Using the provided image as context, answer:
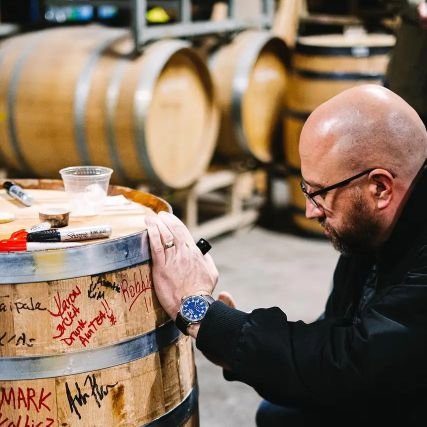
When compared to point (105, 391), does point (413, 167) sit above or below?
above

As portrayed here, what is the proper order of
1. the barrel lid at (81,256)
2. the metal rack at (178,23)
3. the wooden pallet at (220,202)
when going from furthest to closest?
the wooden pallet at (220,202), the metal rack at (178,23), the barrel lid at (81,256)

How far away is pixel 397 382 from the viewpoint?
5.68ft

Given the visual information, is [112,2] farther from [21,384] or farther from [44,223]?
[21,384]

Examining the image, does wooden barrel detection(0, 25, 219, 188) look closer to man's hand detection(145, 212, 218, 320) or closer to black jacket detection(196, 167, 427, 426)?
man's hand detection(145, 212, 218, 320)

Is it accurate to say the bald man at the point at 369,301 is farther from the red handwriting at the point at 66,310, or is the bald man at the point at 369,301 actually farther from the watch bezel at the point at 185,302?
the red handwriting at the point at 66,310

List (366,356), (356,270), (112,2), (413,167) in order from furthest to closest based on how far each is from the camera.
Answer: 1. (112,2)
2. (356,270)
3. (413,167)
4. (366,356)

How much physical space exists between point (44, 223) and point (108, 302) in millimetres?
336

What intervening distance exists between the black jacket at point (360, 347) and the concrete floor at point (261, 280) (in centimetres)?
154

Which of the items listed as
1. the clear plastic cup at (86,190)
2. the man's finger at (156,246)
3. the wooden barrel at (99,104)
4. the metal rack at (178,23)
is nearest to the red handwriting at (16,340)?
the man's finger at (156,246)

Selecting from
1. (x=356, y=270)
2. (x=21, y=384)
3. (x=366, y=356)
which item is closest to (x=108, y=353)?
(x=21, y=384)

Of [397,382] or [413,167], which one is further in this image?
[413,167]

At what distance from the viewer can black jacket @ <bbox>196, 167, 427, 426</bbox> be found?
1.72 m

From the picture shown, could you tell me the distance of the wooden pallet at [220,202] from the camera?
5.36 m
